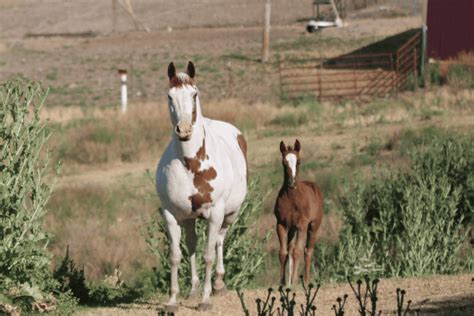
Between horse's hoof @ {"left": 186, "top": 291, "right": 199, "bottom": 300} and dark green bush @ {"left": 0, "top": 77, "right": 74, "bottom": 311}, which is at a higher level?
dark green bush @ {"left": 0, "top": 77, "right": 74, "bottom": 311}

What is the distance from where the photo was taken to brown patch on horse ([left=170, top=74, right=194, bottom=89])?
40.3ft

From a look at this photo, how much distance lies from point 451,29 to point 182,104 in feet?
105

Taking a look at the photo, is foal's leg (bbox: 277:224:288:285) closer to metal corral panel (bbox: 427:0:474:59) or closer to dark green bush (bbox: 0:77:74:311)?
dark green bush (bbox: 0:77:74:311)

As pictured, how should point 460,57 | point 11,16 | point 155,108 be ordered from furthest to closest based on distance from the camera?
1. point 11,16
2. point 460,57
3. point 155,108

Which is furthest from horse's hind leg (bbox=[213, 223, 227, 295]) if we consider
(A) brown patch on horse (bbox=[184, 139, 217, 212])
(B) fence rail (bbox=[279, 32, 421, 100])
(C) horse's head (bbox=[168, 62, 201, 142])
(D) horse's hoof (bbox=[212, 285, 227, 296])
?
(B) fence rail (bbox=[279, 32, 421, 100])

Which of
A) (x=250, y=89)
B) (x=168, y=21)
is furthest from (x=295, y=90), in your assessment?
(x=168, y=21)

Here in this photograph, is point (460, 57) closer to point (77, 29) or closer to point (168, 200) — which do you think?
point (168, 200)

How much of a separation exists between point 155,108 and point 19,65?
26.3m

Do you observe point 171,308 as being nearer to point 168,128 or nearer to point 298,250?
point 298,250

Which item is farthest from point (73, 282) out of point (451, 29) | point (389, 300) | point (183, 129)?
point (451, 29)

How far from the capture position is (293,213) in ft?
48.7

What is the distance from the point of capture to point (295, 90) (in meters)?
42.7

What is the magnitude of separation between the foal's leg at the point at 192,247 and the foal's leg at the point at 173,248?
554mm

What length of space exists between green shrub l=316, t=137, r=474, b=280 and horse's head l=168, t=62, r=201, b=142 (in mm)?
3617
